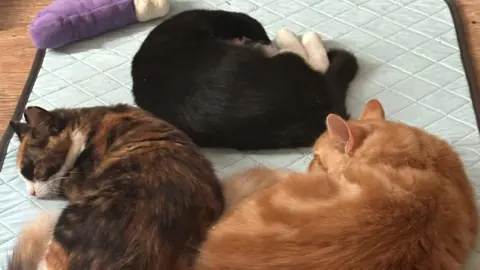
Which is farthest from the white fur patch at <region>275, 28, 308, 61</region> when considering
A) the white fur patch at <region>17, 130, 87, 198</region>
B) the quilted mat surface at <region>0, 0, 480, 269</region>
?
→ the white fur patch at <region>17, 130, 87, 198</region>

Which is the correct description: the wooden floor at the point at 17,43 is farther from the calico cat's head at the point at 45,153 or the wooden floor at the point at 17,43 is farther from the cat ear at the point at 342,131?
the cat ear at the point at 342,131

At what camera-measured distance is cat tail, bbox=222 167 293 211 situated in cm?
141

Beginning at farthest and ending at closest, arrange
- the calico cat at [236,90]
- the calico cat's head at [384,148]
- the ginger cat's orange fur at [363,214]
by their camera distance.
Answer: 1. the calico cat at [236,90]
2. the calico cat's head at [384,148]
3. the ginger cat's orange fur at [363,214]

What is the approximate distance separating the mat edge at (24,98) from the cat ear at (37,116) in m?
0.24

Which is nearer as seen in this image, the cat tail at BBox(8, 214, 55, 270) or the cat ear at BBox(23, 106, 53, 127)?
the cat tail at BBox(8, 214, 55, 270)

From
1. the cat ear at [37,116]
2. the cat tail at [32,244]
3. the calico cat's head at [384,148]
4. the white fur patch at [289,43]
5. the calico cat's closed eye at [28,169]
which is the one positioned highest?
the calico cat's head at [384,148]

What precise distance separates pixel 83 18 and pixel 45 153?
67 centimetres

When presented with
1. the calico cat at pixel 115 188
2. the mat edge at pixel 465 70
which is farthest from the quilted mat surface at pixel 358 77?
the calico cat at pixel 115 188

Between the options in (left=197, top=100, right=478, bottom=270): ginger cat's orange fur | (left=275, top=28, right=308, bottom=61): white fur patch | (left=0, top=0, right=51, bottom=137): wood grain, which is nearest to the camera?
(left=197, top=100, right=478, bottom=270): ginger cat's orange fur

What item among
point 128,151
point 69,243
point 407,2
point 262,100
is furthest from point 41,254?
point 407,2

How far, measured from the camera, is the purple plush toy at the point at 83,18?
6.40ft

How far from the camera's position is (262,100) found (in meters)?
1.52

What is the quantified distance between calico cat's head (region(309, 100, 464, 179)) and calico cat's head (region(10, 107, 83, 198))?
62 centimetres

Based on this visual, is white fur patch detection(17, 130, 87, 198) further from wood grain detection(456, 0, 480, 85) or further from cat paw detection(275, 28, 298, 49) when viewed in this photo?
wood grain detection(456, 0, 480, 85)
